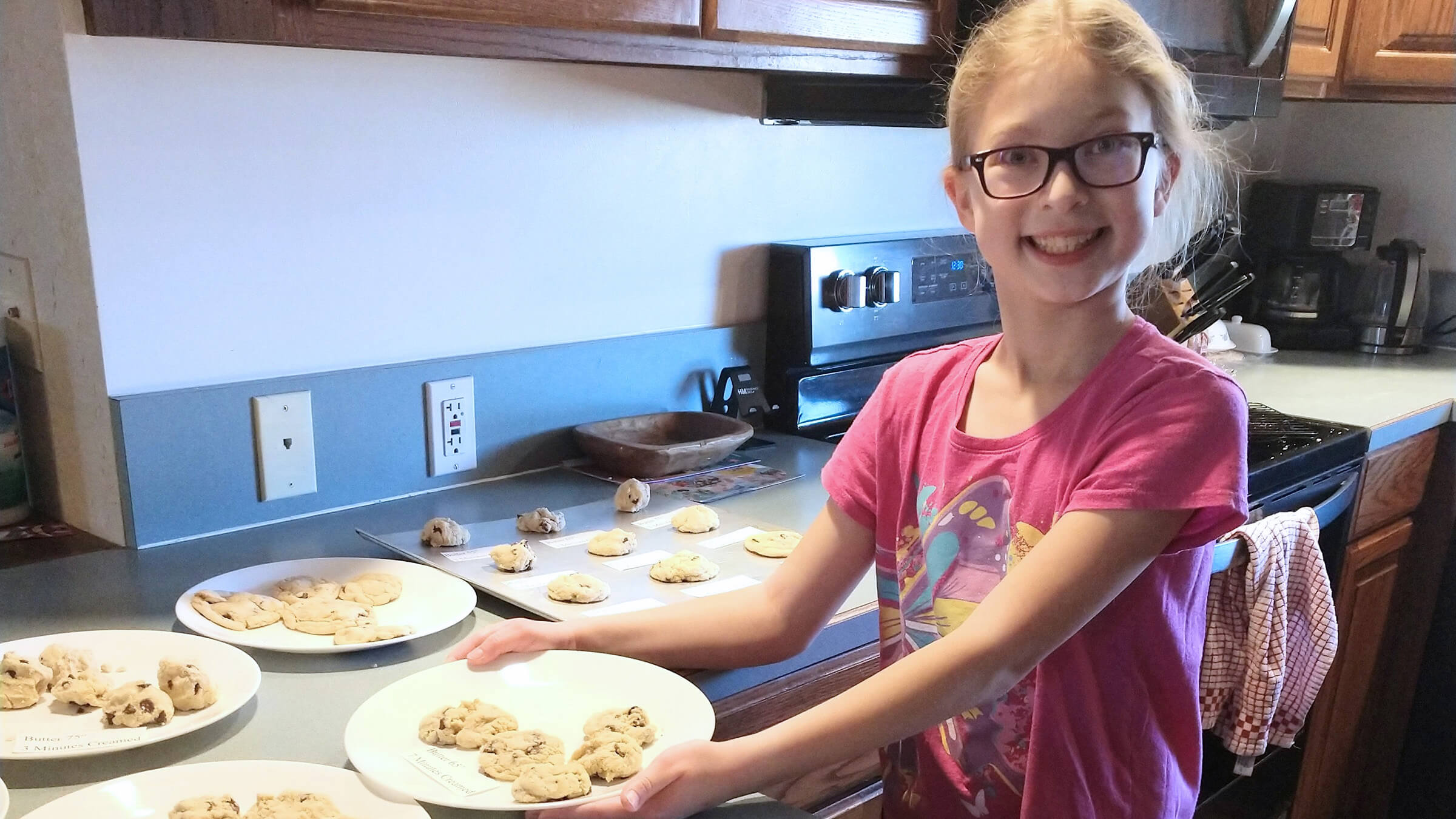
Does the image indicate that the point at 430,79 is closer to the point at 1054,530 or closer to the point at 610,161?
the point at 610,161

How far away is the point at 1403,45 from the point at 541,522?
6.38ft

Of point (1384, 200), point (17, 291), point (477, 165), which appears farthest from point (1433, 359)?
point (17, 291)

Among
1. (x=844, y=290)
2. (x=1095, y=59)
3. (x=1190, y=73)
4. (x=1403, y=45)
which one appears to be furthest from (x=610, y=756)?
(x=1403, y=45)

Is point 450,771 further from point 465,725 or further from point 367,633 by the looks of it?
point 367,633

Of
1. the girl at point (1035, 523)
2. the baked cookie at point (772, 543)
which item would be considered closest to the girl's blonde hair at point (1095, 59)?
the girl at point (1035, 523)

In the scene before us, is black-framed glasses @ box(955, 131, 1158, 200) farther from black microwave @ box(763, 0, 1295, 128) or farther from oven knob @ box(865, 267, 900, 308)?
oven knob @ box(865, 267, 900, 308)

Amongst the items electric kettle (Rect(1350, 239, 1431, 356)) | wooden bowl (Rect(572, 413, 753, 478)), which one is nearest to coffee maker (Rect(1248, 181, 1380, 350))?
electric kettle (Rect(1350, 239, 1431, 356))

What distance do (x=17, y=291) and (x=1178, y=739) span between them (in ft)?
4.19

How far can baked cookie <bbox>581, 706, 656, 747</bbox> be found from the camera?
83 centimetres

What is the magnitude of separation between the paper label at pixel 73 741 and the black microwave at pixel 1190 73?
1.16 m

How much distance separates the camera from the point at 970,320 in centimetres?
198

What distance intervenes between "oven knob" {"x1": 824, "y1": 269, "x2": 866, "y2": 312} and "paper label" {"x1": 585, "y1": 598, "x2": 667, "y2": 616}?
2.46 ft

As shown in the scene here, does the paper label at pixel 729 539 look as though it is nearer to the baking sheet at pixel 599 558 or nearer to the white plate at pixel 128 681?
the baking sheet at pixel 599 558

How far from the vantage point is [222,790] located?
2.48ft
